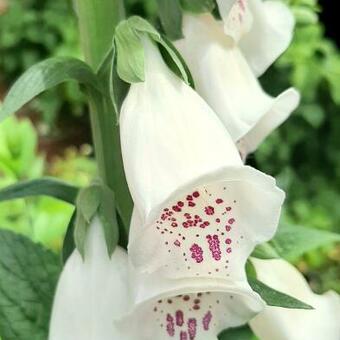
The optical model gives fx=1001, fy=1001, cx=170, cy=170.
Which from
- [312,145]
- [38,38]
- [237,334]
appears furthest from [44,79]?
[38,38]

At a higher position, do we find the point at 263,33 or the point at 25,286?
the point at 263,33

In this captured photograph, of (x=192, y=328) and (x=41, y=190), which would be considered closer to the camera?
(x=192, y=328)

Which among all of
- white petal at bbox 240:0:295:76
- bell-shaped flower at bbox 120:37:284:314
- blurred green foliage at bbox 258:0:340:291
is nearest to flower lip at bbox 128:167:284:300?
bell-shaped flower at bbox 120:37:284:314

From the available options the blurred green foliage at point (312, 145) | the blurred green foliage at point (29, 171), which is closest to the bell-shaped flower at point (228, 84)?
the blurred green foliage at point (29, 171)

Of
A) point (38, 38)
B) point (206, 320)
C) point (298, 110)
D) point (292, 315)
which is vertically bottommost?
point (298, 110)

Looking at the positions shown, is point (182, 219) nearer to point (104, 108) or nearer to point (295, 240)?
point (104, 108)

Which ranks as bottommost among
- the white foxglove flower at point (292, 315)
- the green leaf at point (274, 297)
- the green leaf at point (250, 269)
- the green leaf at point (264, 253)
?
the white foxglove flower at point (292, 315)

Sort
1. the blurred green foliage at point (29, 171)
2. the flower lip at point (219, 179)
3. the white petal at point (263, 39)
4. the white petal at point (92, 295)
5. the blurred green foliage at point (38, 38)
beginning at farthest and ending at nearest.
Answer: the blurred green foliage at point (38, 38) → the blurred green foliage at point (29, 171) → the white petal at point (263, 39) → the white petal at point (92, 295) → the flower lip at point (219, 179)

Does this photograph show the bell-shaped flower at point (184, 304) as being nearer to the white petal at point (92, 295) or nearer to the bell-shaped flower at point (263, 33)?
the white petal at point (92, 295)
